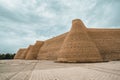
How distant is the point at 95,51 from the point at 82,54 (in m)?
2.94

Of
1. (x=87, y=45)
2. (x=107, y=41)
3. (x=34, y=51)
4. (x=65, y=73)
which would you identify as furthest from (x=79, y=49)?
(x=34, y=51)

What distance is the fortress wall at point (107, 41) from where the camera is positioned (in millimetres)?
33094

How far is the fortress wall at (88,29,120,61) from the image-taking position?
3309 cm

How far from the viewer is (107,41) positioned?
3506 cm

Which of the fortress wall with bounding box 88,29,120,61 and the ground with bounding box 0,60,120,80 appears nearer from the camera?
the ground with bounding box 0,60,120,80

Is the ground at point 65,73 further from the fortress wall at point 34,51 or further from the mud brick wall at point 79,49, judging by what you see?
the fortress wall at point 34,51

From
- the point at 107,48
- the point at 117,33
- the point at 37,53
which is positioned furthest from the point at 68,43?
the point at 37,53

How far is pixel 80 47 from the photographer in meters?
27.0

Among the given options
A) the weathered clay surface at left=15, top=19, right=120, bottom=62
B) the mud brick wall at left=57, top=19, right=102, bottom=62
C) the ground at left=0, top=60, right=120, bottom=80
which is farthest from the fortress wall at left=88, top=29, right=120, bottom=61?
the ground at left=0, top=60, right=120, bottom=80

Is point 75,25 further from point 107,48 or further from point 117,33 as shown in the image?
point 117,33

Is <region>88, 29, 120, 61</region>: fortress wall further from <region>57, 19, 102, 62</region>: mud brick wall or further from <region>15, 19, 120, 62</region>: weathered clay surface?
<region>57, 19, 102, 62</region>: mud brick wall

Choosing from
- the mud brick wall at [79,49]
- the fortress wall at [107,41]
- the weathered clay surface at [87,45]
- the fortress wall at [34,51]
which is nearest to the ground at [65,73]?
the mud brick wall at [79,49]

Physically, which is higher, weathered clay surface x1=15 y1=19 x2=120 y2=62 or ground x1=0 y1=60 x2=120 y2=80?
weathered clay surface x1=15 y1=19 x2=120 y2=62

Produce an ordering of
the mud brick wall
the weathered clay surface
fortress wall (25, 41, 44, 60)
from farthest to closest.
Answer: fortress wall (25, 41, 44, 60), the weathered clay surface, the mud brick wall
